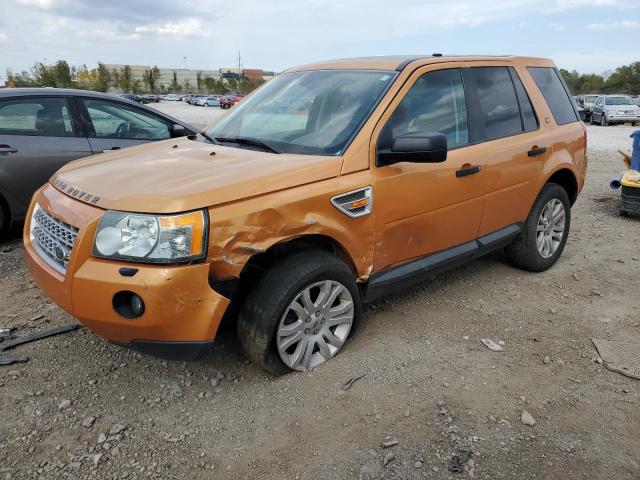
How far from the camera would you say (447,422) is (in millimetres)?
2666

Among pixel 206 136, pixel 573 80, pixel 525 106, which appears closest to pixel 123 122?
pixel 206 136

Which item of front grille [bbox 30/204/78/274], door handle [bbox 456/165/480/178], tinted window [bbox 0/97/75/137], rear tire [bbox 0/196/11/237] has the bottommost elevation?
rear tire [bbox 0/196/11/237]

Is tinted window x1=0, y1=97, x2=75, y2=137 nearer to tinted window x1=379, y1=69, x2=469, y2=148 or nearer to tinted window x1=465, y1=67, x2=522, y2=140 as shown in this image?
tinted window x1=379, y1=69, x2=469, y2=148

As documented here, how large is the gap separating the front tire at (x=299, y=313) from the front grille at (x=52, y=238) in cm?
94

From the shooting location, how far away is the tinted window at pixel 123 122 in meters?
5.60

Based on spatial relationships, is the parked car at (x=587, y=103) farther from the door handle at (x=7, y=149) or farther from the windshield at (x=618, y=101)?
the door handle at (x=7, y=149)

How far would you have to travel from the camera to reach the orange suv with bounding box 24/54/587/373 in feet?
8.09

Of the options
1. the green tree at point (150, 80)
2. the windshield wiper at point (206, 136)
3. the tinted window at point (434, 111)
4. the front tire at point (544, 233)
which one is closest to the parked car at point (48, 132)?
the windshield wiper at point (206, 136)

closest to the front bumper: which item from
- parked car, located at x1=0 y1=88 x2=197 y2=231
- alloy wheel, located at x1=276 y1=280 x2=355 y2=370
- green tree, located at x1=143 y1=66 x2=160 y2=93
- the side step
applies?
alloy wheel, located at x1=276 y1=280 x2=355 y2=370

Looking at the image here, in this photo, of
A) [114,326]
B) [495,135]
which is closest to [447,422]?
[114,326]

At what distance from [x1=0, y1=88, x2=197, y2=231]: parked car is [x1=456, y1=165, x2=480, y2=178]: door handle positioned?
2719mm

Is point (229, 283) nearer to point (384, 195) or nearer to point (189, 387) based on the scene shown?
point (189, 387)

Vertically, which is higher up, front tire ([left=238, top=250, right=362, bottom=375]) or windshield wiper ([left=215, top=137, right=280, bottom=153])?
windshield wiper ([left=215, top=137, right=280, bottom=153])

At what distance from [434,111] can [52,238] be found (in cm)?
248
